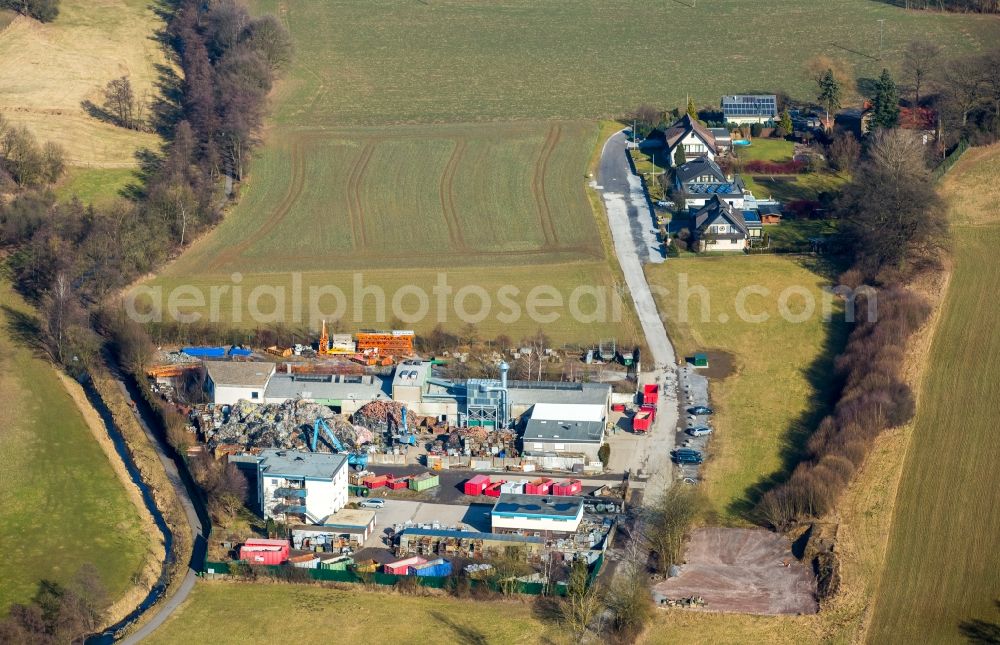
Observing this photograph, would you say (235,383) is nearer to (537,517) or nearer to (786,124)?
(537,517)

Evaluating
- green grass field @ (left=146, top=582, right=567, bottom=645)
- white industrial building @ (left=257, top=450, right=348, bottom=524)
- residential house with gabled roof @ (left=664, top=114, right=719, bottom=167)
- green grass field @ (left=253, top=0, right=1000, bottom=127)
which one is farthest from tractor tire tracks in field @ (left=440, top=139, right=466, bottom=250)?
green grass field @ (left=146, top=582, right=567, bottom=645)

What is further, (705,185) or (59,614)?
(705,185)

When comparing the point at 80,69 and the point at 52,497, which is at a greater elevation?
the point at 80,69

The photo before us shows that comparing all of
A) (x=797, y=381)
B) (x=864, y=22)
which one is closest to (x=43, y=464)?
(x=797, y=381)

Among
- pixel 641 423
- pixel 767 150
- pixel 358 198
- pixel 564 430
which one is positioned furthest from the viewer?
pixel 767 150

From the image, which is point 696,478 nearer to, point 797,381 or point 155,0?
point 797,381

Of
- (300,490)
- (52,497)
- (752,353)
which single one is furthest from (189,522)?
(752,353)
